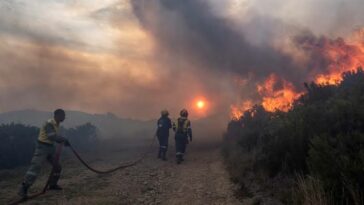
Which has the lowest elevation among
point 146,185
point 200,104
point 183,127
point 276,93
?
point 146,185

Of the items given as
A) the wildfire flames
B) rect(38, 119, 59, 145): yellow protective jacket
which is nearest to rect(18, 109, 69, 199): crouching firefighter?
rect(38, 119, 59, 145): yellow protective jacket

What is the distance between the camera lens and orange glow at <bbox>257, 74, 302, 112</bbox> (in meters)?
22.8

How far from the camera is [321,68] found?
24422 mm

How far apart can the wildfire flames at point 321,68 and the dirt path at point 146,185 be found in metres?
9.07

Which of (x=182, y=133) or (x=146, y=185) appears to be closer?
(x=146, y=185)

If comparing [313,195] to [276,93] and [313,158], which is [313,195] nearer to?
[313,158]

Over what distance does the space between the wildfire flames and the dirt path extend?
9068mm

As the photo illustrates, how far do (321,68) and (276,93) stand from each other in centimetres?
337

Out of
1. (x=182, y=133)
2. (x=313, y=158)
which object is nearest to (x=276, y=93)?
(x=182, y=133)

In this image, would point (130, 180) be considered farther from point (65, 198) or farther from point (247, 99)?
point (247, 99)

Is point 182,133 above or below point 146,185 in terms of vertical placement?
above

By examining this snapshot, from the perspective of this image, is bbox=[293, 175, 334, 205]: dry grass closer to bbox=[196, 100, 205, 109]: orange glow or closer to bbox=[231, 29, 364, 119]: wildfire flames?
bbox=[231, 29, 364, 119]: wildfire flames

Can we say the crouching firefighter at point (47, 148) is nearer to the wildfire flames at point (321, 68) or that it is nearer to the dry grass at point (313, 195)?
the dry grass at point (313, 195)

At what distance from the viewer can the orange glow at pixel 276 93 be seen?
22.8 metres
